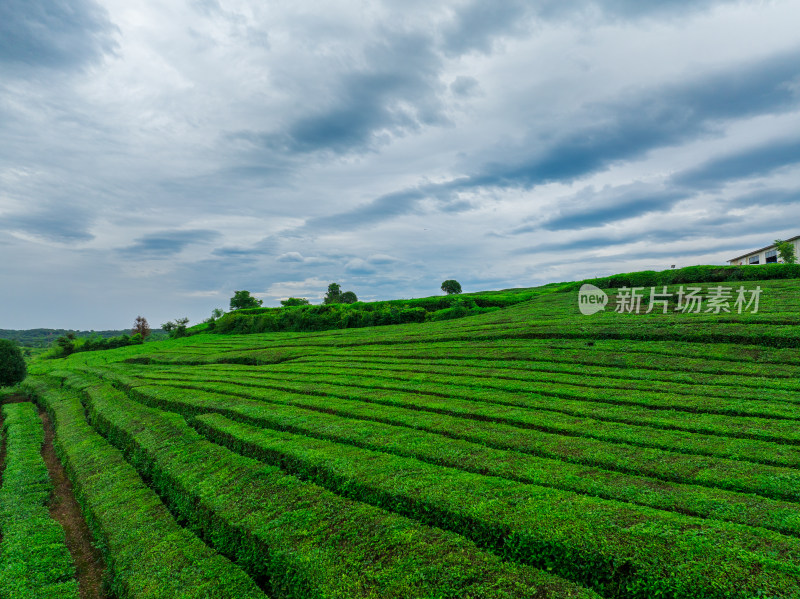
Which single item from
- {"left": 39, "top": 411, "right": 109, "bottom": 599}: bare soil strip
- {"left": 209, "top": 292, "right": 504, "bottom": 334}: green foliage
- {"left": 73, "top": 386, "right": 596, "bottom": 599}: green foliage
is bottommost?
{"left": 39, "top": 411, "right": 109, "bottom": 599}: bare soil strip

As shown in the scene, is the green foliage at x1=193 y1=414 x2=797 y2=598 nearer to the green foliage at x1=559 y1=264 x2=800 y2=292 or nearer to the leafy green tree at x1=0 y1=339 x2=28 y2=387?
the leafy green tree at x1=0 y1=339 x2=28 y2=387

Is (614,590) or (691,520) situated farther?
(691,520)

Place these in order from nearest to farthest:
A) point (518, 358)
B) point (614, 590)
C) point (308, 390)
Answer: point (614, 590) < point (308, 390) < point (518, 358)

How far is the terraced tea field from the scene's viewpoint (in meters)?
6.17

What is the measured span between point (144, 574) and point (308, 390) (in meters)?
12.0

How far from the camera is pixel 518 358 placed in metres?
23.2

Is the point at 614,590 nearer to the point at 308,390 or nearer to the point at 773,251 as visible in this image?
the point at 308,390


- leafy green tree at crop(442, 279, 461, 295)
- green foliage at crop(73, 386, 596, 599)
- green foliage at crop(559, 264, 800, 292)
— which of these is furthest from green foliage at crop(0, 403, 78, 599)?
leafy green tree at crop(442, 279, 461, 295)

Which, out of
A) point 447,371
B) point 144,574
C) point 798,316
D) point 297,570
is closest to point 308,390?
point 447,371

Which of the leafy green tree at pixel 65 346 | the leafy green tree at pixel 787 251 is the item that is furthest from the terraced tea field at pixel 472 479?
the leafy green tree at pixel 65 346

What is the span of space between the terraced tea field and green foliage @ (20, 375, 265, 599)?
54mm

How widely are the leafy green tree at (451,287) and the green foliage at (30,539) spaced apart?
7703 cm

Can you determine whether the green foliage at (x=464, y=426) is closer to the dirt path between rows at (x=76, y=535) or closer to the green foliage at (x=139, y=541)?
the green foliage at (x=139, y=541)

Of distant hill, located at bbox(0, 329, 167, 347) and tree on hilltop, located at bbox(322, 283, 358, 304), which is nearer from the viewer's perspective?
tree on hilltop, located at bbox(322, 283, 358, 304)
